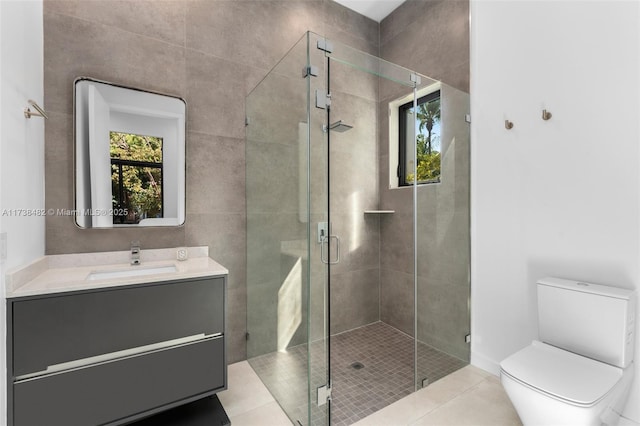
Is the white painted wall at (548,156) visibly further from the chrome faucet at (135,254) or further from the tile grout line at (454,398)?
the chrome faucet at (135,254)

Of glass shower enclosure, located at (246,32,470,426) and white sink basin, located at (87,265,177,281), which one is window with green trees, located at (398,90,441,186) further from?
white sink basin, located at (87,265,177,281)

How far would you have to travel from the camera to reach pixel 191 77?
218 cm

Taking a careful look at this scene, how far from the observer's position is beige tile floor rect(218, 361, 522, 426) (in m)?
1.75

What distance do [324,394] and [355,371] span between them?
0.68 m

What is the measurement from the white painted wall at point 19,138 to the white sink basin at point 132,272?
0.31m

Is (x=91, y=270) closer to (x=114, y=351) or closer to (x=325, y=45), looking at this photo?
(x=114, y=351)

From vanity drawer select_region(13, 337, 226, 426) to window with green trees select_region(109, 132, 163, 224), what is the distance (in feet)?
2.87

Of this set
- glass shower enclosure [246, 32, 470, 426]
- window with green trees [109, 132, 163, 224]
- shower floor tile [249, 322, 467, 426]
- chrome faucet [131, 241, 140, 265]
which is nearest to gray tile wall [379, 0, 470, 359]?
glass shower enclosure [246, 32, 470, 426]

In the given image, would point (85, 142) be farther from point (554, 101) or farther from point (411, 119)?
point (554, 101)

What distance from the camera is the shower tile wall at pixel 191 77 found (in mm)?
1803

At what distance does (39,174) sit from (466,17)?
303 centimetres

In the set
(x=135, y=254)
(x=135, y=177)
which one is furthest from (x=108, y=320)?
(x=135, y=177)

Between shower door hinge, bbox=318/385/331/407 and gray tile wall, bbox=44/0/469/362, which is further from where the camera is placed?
gray tile wall, bbox=44/0/469/362

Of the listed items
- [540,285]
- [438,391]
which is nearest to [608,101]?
[540,285]
